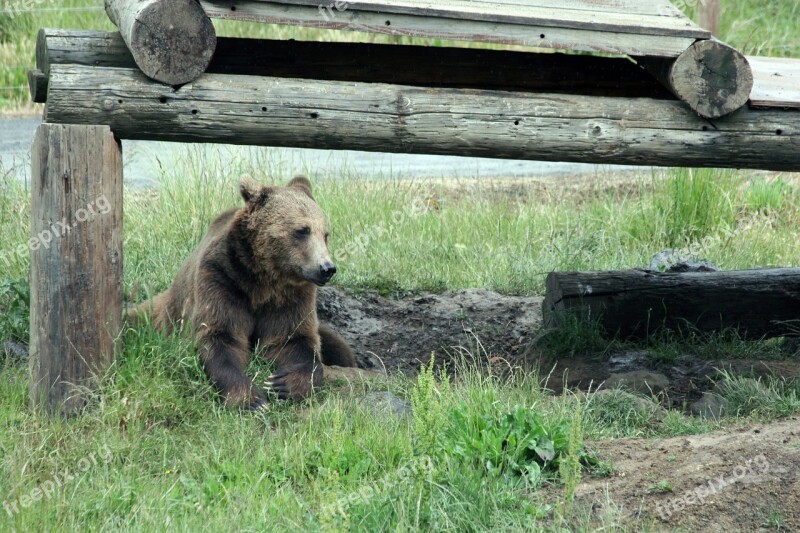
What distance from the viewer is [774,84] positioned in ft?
17.2

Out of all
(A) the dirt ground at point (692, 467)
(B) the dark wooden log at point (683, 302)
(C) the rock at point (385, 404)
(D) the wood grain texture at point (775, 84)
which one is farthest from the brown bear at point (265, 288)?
(D) the wood grain texture at point (775, 84)

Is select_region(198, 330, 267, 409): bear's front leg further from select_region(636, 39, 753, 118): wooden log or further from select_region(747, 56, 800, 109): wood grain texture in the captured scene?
select_region(747, 56, 800, 109): wood grain texture

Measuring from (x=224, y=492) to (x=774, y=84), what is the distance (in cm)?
361

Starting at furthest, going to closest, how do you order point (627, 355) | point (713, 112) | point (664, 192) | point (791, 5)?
1. point (791, 5)
2. point (664, 192)
3. point (627, 355)
4. point (713, 112)

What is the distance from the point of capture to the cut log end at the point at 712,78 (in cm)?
482

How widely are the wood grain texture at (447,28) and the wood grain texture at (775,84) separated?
538 millimetres

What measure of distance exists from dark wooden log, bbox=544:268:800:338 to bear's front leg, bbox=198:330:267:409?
88.5 inches

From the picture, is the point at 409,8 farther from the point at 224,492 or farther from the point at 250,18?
the point at 224,492

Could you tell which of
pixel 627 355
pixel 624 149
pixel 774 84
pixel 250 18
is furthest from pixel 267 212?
pixel 774 84

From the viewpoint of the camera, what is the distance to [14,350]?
5.62 meters

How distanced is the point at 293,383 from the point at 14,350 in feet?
5.72

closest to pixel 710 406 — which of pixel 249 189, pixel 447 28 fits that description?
pixel 447 28

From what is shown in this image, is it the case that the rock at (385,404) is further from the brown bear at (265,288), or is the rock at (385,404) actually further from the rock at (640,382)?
the rock at (640,382)

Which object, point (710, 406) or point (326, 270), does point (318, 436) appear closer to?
point (326, 270)
